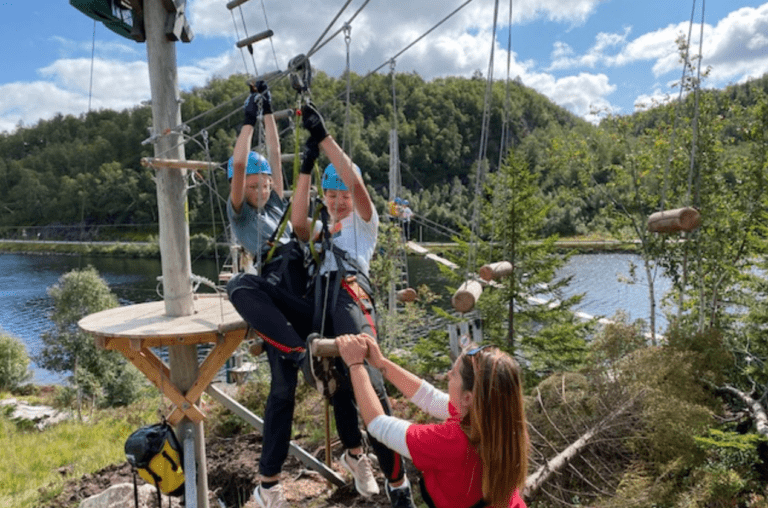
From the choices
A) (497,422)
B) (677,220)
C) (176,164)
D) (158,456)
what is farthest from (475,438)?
(176,164)

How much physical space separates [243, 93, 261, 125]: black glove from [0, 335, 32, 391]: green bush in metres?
20.8

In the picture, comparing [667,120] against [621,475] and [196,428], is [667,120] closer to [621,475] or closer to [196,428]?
[621,475]

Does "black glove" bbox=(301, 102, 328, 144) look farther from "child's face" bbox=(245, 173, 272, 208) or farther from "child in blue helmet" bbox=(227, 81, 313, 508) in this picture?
"child's face" bbox=(245, 173, 272, 208)

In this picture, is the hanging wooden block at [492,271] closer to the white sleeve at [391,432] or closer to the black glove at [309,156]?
the black glove at [309,156]

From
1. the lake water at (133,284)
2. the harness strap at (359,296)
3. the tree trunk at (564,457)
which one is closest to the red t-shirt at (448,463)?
the harness strap at (359,296)

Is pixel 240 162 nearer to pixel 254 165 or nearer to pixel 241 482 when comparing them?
pixel 254 165

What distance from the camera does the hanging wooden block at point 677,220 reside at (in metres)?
2.41

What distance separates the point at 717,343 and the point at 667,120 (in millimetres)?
7098

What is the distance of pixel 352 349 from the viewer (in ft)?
6.20

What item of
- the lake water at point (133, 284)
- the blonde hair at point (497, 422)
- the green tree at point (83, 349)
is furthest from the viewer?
the lake water at point (133, 284)

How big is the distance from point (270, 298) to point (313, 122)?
2.70 ft

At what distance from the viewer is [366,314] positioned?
2486mm

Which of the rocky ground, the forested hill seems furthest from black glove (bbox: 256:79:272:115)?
the forested hill

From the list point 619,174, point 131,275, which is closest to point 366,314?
point 619,174
